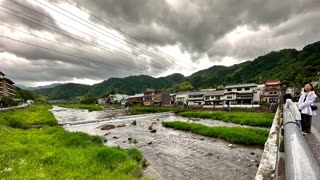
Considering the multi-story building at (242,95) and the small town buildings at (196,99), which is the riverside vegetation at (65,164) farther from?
the small town buildings at (196,99)

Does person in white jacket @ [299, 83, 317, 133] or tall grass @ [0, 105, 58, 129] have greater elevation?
person in white jacket @ [299, 83, 317, 133]

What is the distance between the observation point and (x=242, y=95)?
236 ft

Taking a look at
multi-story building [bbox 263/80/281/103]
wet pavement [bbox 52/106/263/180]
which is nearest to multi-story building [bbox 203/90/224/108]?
multi-story building [bbox 263/80/281/103]

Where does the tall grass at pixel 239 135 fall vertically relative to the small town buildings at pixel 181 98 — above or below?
below

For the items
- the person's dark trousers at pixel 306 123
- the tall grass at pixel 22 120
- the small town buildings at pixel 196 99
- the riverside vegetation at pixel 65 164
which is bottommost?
the tall grass at pixel 22 120

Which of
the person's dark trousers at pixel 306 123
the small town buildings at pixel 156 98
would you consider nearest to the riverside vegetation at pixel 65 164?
the person's dark trousers at pixel 306 123

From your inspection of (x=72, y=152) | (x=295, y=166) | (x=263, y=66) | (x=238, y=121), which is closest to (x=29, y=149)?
(x=72, y=152)

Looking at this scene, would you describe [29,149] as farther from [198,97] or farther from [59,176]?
[198,97]

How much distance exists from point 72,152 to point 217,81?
16868 cm

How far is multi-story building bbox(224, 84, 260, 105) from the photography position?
69938 mm

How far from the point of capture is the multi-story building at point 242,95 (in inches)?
2753

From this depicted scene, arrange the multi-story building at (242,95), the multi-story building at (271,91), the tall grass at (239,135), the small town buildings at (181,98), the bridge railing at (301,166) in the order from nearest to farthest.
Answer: the bridge railing at (301,166) < the tall grass at (239,135) < the multi-story building at (271,91) < the multi-story building at (242,95) < the small town buildings at (181,98)

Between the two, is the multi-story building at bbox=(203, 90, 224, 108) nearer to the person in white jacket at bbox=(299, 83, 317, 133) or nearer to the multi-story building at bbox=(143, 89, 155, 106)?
the multi-story building at bbox=(143, 89, 155, 106)

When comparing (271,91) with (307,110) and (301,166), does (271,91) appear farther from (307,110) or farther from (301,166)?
(301,166)
